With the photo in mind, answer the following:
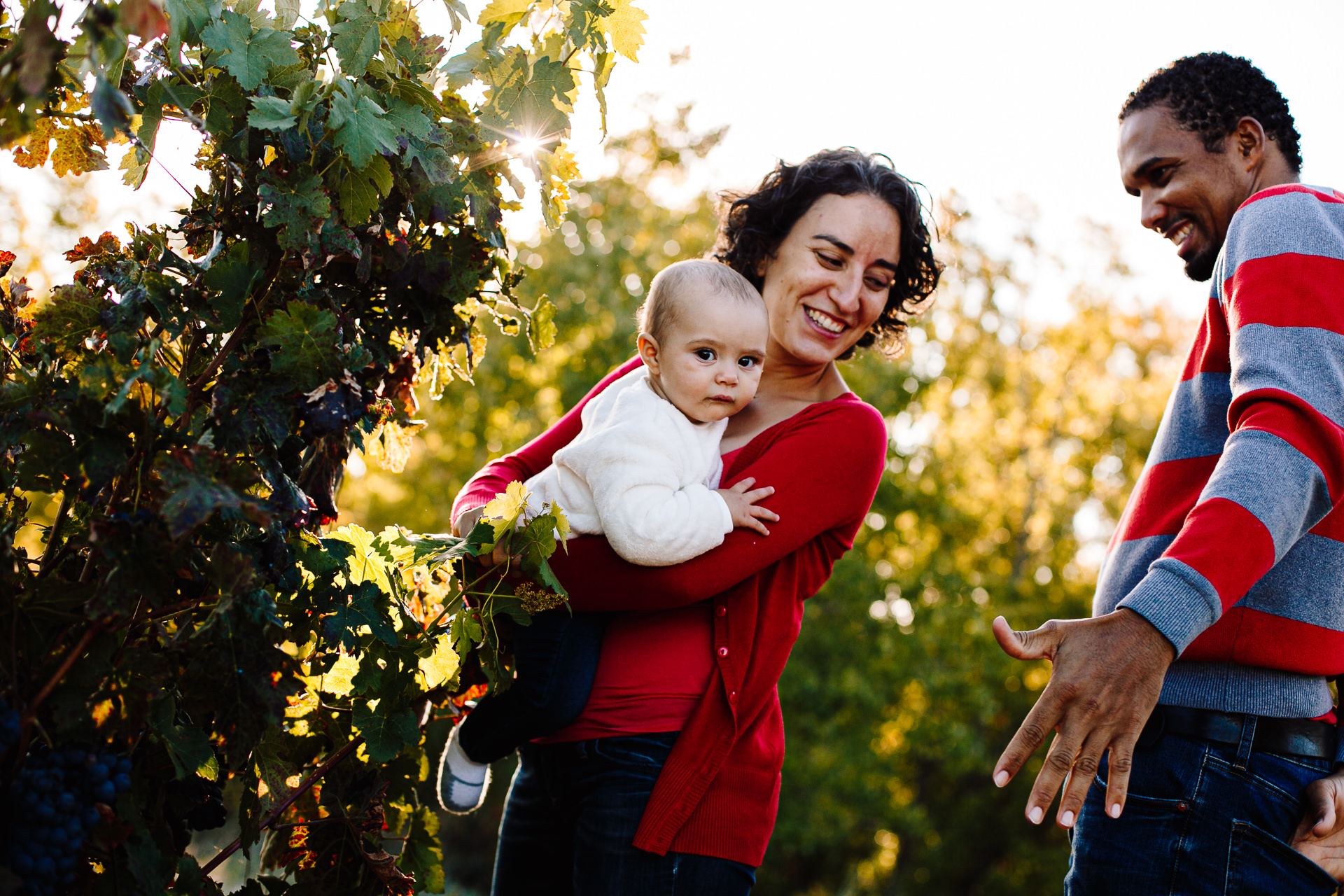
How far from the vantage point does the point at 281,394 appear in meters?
1.45

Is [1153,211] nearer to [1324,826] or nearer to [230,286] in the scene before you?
[1324,826]

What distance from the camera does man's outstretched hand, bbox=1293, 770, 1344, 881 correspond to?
1.64 metres

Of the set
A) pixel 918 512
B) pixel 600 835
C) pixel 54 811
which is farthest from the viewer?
pixel 918 512

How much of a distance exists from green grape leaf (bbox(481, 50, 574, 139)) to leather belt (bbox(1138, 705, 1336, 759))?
58.3 inches

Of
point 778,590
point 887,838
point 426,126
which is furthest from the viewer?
point 887,838

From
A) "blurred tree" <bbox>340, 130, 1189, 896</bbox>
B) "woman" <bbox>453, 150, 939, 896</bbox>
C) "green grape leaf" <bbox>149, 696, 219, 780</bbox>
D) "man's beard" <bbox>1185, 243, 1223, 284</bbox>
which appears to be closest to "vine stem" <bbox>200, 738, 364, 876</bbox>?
"green grape leaf" <bbox>149, 696, 219, 780</bbox>

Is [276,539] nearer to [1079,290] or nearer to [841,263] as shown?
[841,263]

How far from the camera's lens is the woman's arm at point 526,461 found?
7.17ft

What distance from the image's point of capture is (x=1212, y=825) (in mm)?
1674

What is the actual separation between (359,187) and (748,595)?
1033 mm

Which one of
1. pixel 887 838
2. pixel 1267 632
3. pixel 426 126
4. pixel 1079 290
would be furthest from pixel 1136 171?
pixel 1079 290

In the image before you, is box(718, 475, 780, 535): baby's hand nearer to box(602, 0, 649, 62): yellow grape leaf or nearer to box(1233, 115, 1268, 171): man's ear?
box(602, 0, 649, 62): yellow grape leaf

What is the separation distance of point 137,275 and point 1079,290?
22.0 metres

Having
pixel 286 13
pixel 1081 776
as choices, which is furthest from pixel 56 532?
pixel 1081 776
